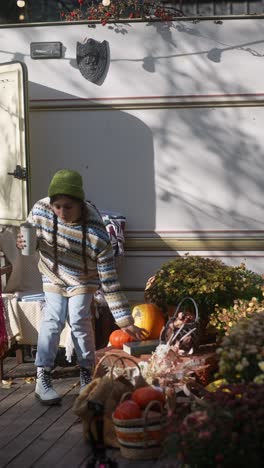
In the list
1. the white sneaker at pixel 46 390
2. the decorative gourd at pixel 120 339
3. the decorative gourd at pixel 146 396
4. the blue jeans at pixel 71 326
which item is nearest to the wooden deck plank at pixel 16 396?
the white sneaker at pixel 46 390

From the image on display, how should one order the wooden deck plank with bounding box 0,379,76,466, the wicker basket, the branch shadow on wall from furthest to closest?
the branch shadow on wall < the wooden deck plank with bounding box 0,379,76,466 < the wicker basket

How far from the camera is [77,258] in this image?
647cm

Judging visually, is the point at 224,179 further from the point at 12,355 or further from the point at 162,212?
the point at 12,355

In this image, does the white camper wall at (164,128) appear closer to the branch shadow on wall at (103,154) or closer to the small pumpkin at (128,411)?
the branch shadow on wall at (103,154)

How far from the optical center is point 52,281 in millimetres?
6570

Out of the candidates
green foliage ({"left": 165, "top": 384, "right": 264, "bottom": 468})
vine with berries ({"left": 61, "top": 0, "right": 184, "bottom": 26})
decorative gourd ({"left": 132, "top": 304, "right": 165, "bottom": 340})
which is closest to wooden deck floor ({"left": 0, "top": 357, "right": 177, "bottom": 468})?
green foliage ({"left": 165, "top": 384, "right": 264, "bottom": 468})

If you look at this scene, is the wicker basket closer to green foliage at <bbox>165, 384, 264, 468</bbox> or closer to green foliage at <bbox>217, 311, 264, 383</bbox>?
green foliage at <bbox>217, 311, 264, 383</bbox>

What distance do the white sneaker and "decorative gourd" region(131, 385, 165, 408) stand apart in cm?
127

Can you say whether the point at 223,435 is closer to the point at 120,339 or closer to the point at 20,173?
the point at 120,339

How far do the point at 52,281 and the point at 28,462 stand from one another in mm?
1559

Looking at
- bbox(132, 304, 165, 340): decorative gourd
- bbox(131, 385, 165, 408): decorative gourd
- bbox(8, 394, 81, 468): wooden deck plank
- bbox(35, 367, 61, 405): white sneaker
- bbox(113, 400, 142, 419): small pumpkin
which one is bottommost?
bbox(8, 394, 81, 468): wooden deck plank

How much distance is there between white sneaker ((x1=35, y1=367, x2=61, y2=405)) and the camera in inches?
259

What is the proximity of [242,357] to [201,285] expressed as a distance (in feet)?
6.58

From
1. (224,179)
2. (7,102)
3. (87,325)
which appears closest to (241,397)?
(87,325)
